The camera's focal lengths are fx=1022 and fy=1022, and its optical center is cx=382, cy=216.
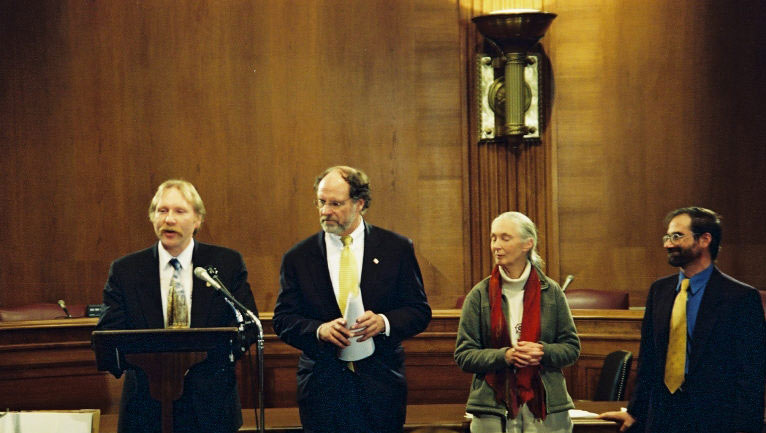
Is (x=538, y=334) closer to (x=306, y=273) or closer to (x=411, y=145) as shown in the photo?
(x=306, y=273)

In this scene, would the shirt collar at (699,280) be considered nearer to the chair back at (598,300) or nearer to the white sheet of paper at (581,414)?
the white sheet of paper at (581,414)

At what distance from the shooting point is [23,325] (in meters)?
5.14

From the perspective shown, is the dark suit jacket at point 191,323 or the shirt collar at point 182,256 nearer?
the dark suit jacket at point 191,323

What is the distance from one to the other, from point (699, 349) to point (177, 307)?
1936 mm

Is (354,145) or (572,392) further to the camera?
(354,145)

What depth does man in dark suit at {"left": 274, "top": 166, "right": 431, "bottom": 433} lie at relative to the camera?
370 centimetres

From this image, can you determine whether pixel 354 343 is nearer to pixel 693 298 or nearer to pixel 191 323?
pixel 191 323

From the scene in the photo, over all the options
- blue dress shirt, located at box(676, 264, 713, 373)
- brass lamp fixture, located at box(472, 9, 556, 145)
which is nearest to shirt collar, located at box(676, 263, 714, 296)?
blue dress shirt, located at box(676, 264, 713, 373)

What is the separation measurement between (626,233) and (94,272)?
3.83 meters

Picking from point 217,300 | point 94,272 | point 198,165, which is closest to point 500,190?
point 198,165

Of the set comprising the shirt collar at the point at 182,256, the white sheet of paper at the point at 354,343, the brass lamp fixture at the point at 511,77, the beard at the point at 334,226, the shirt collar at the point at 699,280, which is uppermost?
the brass lamp fixture at the point at 511,77

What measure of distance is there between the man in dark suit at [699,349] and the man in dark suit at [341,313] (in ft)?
3.06

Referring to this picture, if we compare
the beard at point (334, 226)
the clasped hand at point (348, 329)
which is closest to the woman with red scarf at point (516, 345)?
the clasped hand at point (348, 329)

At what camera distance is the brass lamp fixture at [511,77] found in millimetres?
6988
